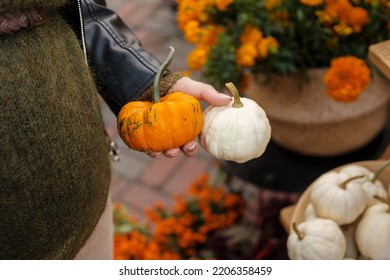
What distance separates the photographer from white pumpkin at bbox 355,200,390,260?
997 millimetres

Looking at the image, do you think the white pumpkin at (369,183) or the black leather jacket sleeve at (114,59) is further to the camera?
the white pumpkin at (369,183)

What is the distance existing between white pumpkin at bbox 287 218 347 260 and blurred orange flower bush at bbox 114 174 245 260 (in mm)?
715

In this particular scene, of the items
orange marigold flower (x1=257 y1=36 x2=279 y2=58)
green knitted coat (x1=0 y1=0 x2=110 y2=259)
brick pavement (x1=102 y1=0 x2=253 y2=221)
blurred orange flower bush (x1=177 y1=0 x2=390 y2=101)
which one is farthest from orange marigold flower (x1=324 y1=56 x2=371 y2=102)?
brick pavement (x1=102 y1=0 x2=253 y2=221)

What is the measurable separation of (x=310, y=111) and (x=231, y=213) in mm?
547

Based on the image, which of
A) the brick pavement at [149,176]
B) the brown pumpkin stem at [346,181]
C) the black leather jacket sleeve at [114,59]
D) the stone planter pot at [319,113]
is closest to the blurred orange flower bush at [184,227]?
the brick pavement at [149,176]

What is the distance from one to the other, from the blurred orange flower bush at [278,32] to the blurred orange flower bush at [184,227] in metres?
0.55

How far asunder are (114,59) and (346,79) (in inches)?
21.6

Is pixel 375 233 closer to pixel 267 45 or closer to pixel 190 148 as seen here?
pixel 190 148

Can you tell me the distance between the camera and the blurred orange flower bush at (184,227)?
1.71 m

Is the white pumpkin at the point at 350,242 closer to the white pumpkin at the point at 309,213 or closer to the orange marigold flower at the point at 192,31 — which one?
the white pumpkin at the point at 309,213

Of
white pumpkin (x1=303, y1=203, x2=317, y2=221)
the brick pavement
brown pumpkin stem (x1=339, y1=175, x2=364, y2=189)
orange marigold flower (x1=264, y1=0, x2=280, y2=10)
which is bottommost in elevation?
the brick pavement

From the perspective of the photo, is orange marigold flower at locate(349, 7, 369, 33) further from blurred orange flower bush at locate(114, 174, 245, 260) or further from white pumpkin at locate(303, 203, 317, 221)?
blurred orange flower bush at locate(114, 174, 245, 260)

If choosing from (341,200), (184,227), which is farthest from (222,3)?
(184,227)

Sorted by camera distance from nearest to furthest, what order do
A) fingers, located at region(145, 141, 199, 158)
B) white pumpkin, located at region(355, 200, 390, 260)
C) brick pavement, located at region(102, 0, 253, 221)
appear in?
1. fingers, located at region(145, 141, 199, 158)
2. white pumpkin, located at region(355, 200, 390, 260)
3. brick pavement, located at region(102, 0, 253, 221)
